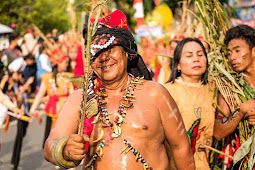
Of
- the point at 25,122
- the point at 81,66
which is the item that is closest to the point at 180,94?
the point at 81,66

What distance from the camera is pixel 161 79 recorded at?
653 centimetres

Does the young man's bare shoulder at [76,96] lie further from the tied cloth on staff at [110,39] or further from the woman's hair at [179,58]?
the woman's hair at [179,58]

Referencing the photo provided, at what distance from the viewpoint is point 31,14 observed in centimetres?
2620

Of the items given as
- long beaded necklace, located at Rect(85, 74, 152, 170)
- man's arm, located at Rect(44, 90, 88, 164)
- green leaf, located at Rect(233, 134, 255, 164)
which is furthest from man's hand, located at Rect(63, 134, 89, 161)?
green leaf, located at Rect(233, 134, 255, 164)

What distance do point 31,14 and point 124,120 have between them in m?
24.4

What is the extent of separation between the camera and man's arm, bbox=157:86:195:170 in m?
3.08

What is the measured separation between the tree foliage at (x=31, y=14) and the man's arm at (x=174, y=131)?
73.2ft

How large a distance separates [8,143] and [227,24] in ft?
20.5

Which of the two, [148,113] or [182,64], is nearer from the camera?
[148,113]

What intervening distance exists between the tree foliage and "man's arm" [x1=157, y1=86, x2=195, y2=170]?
22308mm

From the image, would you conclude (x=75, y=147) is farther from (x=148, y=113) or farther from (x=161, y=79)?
(x=161, y=79)

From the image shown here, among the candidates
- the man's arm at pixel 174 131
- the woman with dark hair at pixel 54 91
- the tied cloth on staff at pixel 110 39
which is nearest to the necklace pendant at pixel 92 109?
the tied cloth on staff at pixel 110 39

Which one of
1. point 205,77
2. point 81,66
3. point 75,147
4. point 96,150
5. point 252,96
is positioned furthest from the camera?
point 81,66

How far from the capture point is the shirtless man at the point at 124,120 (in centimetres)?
295
